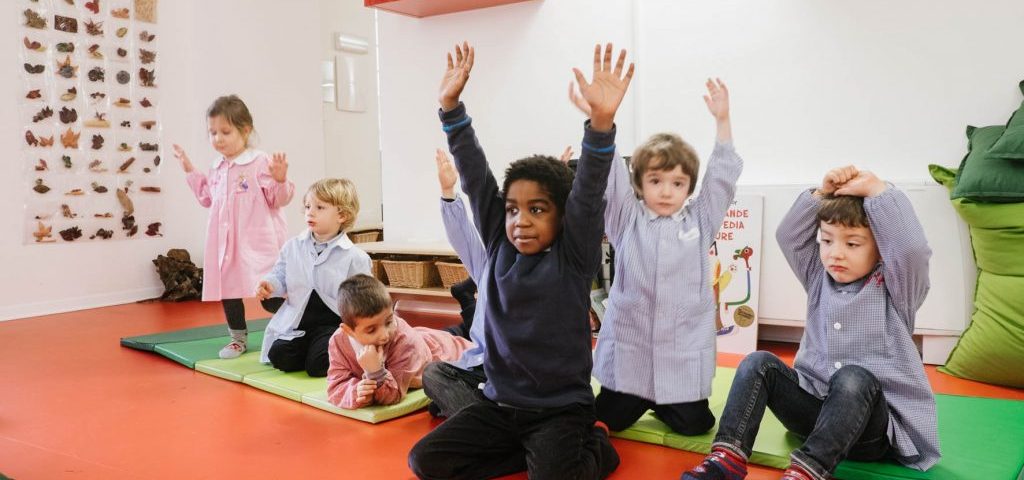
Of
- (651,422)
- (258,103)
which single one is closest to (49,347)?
(258,103)

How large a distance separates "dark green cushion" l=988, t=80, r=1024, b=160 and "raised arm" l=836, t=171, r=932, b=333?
55.2 inches

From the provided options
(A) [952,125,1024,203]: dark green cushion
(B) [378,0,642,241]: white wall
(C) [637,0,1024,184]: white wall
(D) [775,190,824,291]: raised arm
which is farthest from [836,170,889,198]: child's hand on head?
(B) [378,0,642,241]: white wall

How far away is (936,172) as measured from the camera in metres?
3.63

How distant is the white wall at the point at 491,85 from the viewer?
477 cm

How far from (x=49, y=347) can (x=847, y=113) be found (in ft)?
14.5

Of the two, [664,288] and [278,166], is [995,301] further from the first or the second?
[278,166]

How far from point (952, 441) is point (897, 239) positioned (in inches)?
31.0

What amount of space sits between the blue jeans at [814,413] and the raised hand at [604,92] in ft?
2.87

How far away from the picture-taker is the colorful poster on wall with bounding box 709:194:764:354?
4035 millimetres

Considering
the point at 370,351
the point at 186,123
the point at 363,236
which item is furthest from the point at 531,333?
the point at 363,236

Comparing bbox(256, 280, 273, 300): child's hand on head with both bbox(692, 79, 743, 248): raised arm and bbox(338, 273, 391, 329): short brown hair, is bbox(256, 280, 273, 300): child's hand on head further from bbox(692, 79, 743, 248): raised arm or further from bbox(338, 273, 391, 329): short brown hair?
bbox(692, 79, 743, 248): raised arm

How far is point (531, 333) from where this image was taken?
7.19 ft

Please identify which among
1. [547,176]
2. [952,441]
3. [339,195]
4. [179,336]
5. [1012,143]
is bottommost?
[179,336]

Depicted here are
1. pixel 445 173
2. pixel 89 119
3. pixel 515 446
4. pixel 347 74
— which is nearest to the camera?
pixel 515 446
